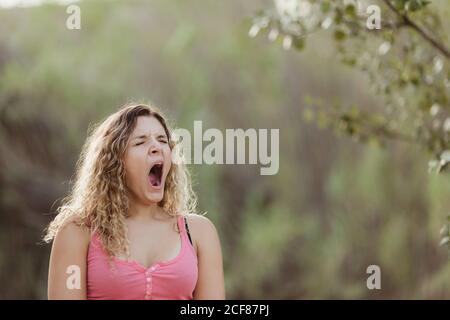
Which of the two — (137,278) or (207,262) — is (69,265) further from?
(207,262)

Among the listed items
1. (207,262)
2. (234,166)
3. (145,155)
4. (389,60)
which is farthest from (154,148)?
(234,166)

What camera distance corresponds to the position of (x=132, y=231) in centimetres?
165

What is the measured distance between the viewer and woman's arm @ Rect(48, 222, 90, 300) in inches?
60.9

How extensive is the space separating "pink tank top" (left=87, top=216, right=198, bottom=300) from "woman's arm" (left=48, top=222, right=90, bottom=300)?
0.02 meters

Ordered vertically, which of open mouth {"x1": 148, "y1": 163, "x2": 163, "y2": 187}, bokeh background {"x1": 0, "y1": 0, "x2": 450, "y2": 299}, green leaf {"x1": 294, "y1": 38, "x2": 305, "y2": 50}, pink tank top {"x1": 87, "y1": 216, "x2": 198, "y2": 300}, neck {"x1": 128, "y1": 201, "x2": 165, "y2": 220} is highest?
bokeh background {"x1": 0, "y1": 0, "x2": 450, "y2": 299}

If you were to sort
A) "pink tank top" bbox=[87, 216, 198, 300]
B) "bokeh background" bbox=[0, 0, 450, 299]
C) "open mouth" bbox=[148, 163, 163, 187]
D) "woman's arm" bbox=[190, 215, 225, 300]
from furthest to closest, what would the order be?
"bokeh background" bbox=[0, 0, 450, 299]
"open mouth" bbox=[148, 163, 163, 187]
"woman's arm" bbox=[190, 215, 225, 300]
"pink tank top" bbox=[87, 216, 198, 300]

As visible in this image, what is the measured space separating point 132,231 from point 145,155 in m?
0.17

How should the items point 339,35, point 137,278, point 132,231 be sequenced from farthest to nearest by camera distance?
point 339,35, point 132,231, point 137,278

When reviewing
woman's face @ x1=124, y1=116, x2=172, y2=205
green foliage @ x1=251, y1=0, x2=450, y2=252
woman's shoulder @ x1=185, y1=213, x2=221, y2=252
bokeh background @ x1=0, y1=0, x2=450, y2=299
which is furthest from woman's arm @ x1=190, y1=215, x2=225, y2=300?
bokeh background @ x1=0, y1=0, x2=450, y2=299

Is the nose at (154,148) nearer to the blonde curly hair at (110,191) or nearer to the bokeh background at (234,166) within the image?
the blonde curly hair at (110,191)

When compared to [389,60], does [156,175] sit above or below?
below

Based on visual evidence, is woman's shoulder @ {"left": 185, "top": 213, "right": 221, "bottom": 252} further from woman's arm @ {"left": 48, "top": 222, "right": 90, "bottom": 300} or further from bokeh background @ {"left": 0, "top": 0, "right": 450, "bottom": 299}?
bokeh background @ {"left": 0, "top": 0, "right": 450, "bottom": 299}

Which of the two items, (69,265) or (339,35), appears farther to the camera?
(339,35)
